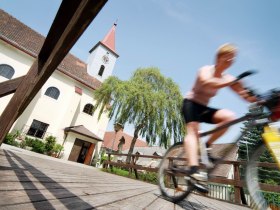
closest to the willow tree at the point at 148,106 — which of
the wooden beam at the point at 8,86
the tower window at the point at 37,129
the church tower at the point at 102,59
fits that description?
the tower window at the point at 37,129

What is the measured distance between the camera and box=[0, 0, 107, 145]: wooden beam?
4.80 feet

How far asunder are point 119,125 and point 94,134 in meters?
7.94

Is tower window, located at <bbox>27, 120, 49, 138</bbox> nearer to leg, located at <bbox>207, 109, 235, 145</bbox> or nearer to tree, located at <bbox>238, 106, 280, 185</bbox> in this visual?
leg, located at <bbox>207, 109, 235, 145</bbox>

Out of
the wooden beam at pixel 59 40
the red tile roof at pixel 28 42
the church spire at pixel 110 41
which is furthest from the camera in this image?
the church spire at pixel 110 41

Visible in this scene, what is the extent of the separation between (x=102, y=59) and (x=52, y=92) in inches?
439

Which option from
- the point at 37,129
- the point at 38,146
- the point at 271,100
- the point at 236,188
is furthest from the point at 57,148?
the point at 271,100

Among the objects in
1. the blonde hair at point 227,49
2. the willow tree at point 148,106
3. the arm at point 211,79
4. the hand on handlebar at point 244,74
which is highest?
the willow tree at point 148,106

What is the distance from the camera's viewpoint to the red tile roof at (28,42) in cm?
1877

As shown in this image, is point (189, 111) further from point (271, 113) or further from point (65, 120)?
point (65, 120)

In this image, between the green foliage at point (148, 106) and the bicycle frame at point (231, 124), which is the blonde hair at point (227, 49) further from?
the green foliage at point (148, 106)

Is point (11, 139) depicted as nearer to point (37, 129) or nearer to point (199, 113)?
point (37, 129)

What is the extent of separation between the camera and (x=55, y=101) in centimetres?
2031

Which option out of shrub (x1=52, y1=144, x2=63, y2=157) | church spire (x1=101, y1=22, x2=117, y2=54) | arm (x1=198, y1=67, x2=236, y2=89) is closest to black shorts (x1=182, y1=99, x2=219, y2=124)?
arm (x1=198, y1=67, x2=236, y2=89)

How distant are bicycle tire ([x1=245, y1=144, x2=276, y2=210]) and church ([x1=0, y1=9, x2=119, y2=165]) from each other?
62.1ft
